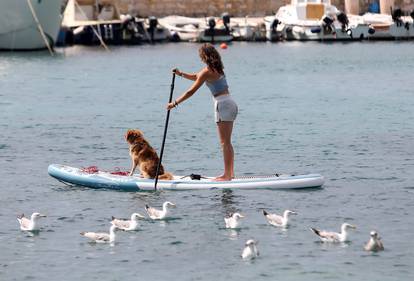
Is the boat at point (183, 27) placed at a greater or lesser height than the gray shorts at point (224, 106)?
lesser

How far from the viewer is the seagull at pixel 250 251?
18.2m

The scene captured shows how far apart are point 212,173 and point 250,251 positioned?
27.6ft

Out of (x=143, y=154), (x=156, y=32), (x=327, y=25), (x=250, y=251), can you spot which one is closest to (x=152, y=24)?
(x=156, y=32)

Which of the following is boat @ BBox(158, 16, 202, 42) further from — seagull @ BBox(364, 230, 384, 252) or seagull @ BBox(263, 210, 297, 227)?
seagull @ BBox(364, 230, 384, 252)

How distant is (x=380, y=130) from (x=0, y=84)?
25.8m

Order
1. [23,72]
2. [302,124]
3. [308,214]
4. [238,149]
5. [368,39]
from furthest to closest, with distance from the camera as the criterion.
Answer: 1. [368,39]
2. [23,72]
3. [302,124]
4. [238,149]
5. [308,214]

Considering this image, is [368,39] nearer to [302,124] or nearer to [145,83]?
[145,83]

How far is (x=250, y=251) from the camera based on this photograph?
1823cm

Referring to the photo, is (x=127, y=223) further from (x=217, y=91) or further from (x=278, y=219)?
(x=217, y=91)

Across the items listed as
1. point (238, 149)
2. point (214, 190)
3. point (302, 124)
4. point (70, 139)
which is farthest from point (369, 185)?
point (302, 124)

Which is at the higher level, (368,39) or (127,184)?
(127,184)

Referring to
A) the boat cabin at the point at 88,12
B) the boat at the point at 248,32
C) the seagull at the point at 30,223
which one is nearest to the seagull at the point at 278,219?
the seagull at the point at 30,223

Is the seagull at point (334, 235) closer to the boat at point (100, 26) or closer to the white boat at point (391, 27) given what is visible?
the boat at point (100, 26)

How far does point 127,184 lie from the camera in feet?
76.7
